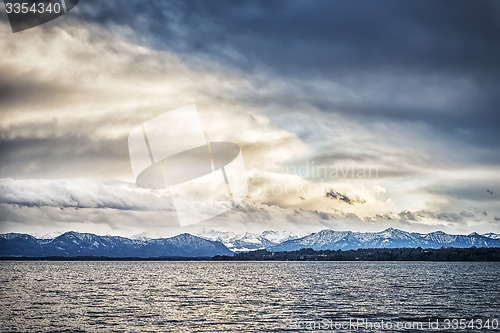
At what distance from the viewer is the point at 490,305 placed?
84.7 m

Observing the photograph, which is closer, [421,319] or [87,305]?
[421,319]

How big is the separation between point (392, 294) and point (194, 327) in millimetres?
60408

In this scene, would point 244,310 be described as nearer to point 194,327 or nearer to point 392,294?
point 194,327

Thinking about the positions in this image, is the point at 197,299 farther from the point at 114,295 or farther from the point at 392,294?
the point at 392,294

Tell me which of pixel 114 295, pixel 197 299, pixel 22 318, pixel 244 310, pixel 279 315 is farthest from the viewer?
pixel 114 295

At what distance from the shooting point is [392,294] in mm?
103625

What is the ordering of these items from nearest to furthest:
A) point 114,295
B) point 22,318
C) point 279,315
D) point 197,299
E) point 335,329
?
1. point 335,329
2. point 22,318
3. point 279,315
4. point 197,299
5. point 114,295

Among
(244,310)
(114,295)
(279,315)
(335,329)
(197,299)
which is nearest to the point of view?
(335,329)

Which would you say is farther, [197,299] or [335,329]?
[197,299]

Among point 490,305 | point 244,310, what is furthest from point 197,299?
point 490,305

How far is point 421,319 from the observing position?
66.8 metres

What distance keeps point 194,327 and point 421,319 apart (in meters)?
33.1

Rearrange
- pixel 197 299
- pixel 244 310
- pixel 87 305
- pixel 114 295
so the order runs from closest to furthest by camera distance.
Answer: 1. pixel 244 310
2. pixel 87 305
3. pixel 197 299
4. pixel 114 295

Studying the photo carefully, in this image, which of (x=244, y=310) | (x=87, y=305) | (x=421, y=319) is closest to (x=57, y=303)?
Answer: (x=87, y=305)
